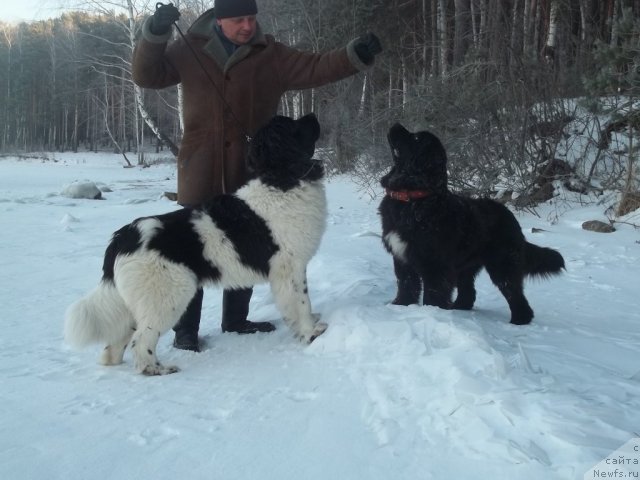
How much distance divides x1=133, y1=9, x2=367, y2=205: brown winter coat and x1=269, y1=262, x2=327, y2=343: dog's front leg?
795 mm

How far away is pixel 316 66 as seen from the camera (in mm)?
3744

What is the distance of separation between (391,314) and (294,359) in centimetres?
74

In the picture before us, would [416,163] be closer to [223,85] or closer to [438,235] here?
[438,235]

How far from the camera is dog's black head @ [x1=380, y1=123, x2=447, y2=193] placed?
385 cm

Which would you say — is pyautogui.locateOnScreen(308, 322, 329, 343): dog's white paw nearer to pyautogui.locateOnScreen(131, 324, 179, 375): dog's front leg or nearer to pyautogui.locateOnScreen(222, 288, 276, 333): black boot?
pyautogui.locateOnScreen(222, 288, 276, 333): black boot

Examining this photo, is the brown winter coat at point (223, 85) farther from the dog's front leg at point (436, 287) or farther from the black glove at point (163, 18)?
the dog's front leg at point (436, 287)

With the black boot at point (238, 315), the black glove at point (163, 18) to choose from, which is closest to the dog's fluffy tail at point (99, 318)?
the black boot at point (238, 315)

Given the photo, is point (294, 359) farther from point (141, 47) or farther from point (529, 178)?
point (529, 178)

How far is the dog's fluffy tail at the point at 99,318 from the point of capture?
303cm

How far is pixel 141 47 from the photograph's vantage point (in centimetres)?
335

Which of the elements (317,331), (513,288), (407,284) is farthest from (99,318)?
(513,288)

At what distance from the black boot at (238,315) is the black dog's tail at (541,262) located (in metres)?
2.24

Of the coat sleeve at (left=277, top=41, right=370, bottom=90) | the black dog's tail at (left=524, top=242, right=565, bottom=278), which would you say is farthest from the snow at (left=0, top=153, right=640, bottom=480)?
the coat sleeve at (left=277, top=41, right=370, bottom=90)

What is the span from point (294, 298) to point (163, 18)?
2046 millimetres
